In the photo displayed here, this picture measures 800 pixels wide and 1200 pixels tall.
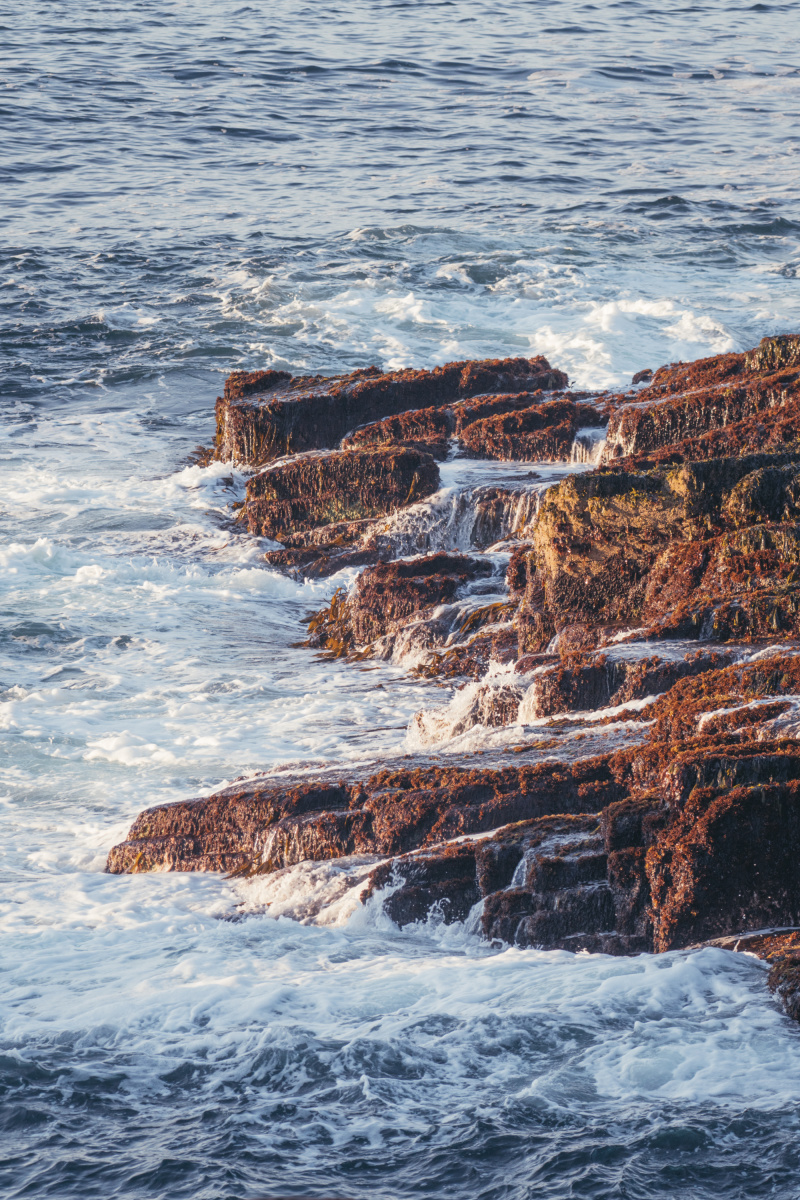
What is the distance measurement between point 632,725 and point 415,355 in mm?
15630

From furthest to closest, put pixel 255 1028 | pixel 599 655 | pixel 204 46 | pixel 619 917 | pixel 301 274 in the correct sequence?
pixel 204 46, pixel 301 274, pixel 599 655, pixel 619 917, pixel 255 1028

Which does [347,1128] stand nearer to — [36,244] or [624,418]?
[624,418]

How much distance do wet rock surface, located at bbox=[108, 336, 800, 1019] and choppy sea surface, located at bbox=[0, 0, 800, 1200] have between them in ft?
1.15

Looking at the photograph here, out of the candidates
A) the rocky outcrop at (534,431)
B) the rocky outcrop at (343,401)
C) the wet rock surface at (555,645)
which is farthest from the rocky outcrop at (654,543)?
the rocky outcrop at (343,401)

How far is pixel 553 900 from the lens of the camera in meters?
7.90

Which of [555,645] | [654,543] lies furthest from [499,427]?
[555,645]

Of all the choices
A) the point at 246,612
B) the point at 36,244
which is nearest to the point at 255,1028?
the point at 246,612

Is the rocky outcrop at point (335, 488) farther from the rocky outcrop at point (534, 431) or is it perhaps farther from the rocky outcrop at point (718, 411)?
the rocky outcrop at point (718, 411)

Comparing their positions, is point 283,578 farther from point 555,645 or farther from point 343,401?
point 555,645

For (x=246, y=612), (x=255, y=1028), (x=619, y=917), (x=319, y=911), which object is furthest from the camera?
(x=246, y=612)

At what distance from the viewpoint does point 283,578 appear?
1588 centimetres

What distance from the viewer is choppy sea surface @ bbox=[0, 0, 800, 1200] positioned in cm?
640

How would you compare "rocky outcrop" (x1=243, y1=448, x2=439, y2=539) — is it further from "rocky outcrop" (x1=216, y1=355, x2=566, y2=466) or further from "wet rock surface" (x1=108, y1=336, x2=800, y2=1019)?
"rocky outcrop" (x1=216, y1=355, x2=566, y2=466)

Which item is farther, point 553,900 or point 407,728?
point 407,728
